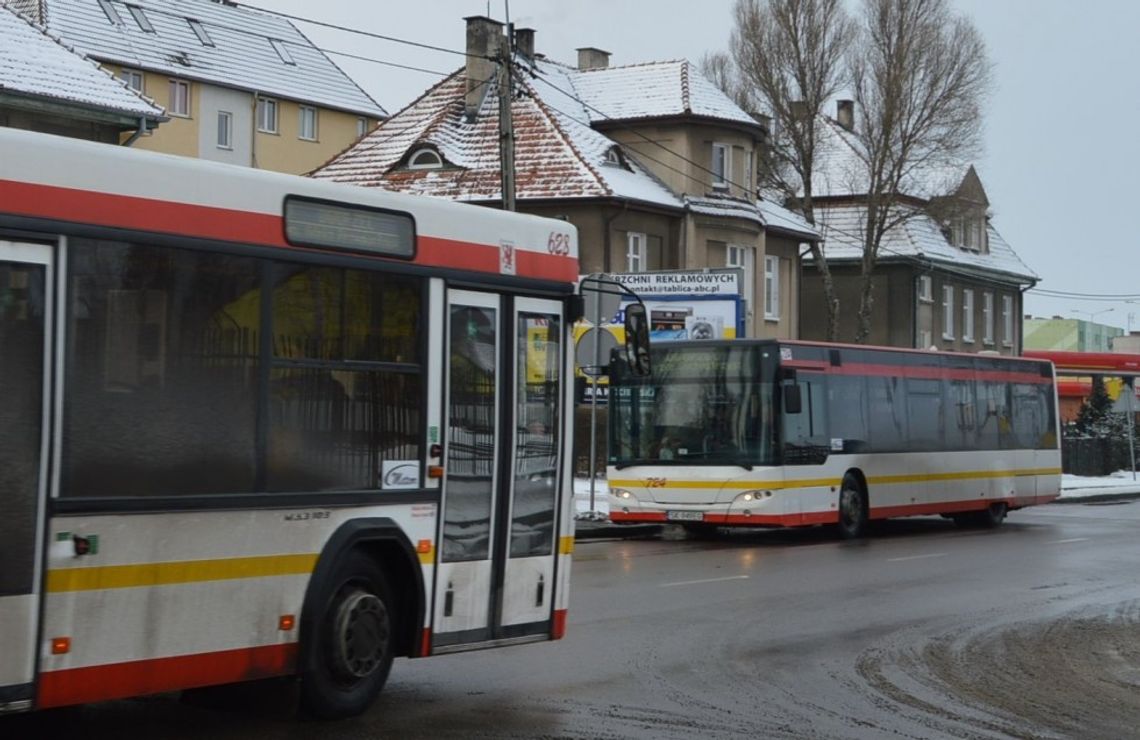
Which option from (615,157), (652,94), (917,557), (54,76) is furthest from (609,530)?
(652,94)

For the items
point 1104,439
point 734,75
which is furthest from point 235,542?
point 734,75

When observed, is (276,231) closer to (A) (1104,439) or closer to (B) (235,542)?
(B) (235,542)

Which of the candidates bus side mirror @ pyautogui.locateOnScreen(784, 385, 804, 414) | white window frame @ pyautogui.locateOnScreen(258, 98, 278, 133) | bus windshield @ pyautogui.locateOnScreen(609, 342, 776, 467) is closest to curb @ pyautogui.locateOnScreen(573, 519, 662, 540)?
bus windshield @ pyautogui.locateOnScreen(609, 342, 776, 467)

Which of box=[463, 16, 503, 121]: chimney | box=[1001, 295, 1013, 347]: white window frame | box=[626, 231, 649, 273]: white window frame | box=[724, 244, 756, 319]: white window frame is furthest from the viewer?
box=[1001, 295, 1013, 347]: white window frame

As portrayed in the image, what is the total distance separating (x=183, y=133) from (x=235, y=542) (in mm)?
58148

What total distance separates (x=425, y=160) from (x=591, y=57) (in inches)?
513

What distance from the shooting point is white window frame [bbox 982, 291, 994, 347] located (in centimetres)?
7262

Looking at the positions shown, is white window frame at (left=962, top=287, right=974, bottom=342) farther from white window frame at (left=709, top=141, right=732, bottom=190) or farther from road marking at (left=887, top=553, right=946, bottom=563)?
road marking at (left=887, top=553, right=946, bottom=563)

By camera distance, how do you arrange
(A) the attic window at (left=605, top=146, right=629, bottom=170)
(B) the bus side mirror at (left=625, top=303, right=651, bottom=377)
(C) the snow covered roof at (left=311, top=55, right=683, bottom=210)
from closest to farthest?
(B) the bus side mirror at (left=625, top=303, right=651, bottom=377) → (C) the snow covered roof at (left=311, top=55, right=683, bottom=210) → (A) the attic window at (left=605, top=146, right=629, bottom=170)

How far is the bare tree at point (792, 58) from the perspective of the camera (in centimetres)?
5734

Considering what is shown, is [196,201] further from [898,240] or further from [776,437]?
[898,240]

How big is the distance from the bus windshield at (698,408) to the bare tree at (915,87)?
34.7m

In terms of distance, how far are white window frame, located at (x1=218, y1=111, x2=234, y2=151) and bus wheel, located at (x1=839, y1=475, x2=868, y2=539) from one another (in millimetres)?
45897

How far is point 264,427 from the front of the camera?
8.39 metres
